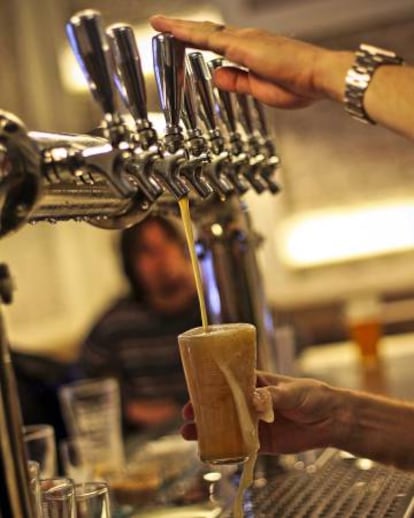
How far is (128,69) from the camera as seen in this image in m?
1.02

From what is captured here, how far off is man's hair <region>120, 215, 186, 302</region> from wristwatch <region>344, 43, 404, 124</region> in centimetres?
281

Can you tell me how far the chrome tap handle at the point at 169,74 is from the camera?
108 cm

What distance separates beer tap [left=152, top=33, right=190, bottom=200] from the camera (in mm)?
1074

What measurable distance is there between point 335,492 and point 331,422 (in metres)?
0.08

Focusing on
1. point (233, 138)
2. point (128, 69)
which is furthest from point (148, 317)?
point (128, 69)

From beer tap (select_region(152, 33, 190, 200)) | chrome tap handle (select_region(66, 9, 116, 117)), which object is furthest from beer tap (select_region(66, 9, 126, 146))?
beer tap (select_region(152, 33, 190, 200))

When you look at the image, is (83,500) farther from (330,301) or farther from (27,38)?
(27,38)

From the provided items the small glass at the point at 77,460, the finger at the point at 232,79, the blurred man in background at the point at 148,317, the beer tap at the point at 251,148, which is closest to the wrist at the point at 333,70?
the finger at the point at 232,79

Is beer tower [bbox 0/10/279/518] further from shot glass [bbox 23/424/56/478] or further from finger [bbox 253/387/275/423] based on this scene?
shot glass [bbox 23/424/56/478]

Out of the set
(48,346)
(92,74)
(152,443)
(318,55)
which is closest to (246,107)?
(318,55)

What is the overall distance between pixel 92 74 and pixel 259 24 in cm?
366

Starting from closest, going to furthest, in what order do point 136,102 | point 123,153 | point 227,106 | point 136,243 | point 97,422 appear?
A: 1. point 123,153
2. point 136,102
3. point 227,106
4. point 97,422
5. point 136,243

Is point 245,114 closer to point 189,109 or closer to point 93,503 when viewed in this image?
point 189,109

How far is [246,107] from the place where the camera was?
56.4 inches
